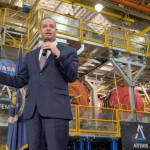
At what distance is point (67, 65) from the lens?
2.32m

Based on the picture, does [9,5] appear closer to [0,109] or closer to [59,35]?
[59,35]

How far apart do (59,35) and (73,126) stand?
9.63ft

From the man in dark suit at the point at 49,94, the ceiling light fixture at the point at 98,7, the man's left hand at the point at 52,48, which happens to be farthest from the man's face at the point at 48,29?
the ceiling light fixture at the point at 98,7

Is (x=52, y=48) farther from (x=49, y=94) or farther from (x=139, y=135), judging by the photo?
(x=139, y=135)

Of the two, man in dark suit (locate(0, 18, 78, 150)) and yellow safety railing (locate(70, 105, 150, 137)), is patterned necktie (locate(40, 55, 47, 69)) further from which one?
yellow safety railing (locate(70, 105, 150, 137))

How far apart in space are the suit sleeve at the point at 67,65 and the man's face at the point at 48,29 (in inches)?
6.2

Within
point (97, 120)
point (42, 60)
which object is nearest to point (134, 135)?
point (97, 120)

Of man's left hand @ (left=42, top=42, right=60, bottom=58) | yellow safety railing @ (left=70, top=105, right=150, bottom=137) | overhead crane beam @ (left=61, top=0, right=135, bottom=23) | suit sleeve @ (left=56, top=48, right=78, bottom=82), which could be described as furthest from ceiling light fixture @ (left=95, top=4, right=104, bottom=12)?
man's left hand @ (left=42, top=42, right=60, bottom=58)

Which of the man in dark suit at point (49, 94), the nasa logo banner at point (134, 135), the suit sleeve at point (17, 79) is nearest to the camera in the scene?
the man in dark suit at point (49, 94)

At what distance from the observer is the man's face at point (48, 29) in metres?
2.39

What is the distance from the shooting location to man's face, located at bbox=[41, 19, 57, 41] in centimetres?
239

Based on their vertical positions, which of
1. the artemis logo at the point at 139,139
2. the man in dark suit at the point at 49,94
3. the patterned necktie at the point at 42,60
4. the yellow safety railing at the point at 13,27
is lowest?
the artemis logo at the point at 139,139

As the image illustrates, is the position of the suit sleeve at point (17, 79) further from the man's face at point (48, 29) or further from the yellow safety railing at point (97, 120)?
the yellow safety railing at point (97, 120)

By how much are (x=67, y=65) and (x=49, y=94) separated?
266 mm
